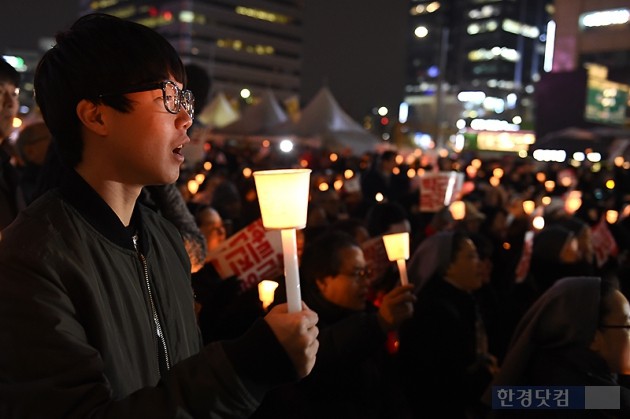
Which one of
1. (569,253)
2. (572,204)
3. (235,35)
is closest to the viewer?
(569,253)

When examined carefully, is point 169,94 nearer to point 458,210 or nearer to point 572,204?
point 458,210

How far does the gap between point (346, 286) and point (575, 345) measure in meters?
1.23

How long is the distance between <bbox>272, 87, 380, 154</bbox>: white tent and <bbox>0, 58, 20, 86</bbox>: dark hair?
1998cm

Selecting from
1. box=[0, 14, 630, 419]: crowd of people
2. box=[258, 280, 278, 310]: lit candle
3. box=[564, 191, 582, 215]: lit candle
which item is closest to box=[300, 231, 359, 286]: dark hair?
box=[0, 14, 630, 419]: crowd of people

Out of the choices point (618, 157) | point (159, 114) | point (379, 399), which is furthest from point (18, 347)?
point (618, 157)

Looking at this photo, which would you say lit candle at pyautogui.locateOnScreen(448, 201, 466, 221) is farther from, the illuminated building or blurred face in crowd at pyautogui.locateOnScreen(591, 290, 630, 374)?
the illuminated building

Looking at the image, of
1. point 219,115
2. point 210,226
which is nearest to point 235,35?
point 219,115

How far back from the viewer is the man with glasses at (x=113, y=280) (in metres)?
1.18

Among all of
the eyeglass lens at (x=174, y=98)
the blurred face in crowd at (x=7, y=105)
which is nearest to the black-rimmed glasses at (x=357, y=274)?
the blurred face in crowd at (x=7, y=105)

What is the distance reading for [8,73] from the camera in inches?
123

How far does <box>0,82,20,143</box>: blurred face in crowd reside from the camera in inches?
122

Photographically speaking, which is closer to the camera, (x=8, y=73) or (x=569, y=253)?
(x=8, y=73)

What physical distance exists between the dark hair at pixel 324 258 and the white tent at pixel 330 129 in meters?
19.3

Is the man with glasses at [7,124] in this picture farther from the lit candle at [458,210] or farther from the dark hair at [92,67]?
the lit candle at [458,210]
